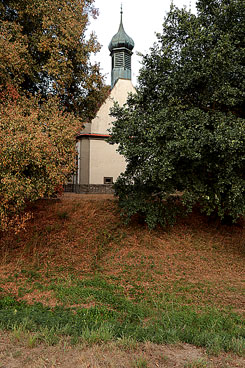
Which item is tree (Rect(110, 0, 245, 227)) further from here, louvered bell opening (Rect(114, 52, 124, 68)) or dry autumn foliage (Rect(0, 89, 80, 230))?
louvered bell opening (Rect(114, 52, 124, 68))

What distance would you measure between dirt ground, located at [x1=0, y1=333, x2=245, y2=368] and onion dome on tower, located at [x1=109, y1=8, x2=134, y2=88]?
2339 cm

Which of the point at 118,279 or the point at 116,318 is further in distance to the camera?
the point at 118,279

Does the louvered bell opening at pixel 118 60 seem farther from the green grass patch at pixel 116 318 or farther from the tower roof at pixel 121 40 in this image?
the green grass patch at pixel 116 318

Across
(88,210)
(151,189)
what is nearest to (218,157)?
(151,189)

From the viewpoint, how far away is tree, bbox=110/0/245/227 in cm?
851

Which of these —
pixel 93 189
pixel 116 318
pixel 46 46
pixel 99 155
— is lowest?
pixel 116 318

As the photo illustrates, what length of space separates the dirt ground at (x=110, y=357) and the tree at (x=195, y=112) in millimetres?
5536

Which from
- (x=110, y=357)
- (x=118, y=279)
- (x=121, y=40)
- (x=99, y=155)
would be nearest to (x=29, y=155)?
(x=118, y=279)

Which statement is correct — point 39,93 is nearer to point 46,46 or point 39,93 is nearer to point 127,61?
point 46,46

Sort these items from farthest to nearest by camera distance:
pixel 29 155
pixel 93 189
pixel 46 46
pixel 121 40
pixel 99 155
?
pixel 121 40, pixel 99 155, pixel 93 189, pixel 46 46, pixel 29 155

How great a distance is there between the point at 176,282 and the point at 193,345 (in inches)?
175

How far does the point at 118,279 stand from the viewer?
8.50 metres

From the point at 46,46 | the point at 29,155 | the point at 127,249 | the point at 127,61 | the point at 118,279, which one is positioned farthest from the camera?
the point at 127,61

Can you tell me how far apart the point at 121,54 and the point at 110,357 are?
25185 mm
